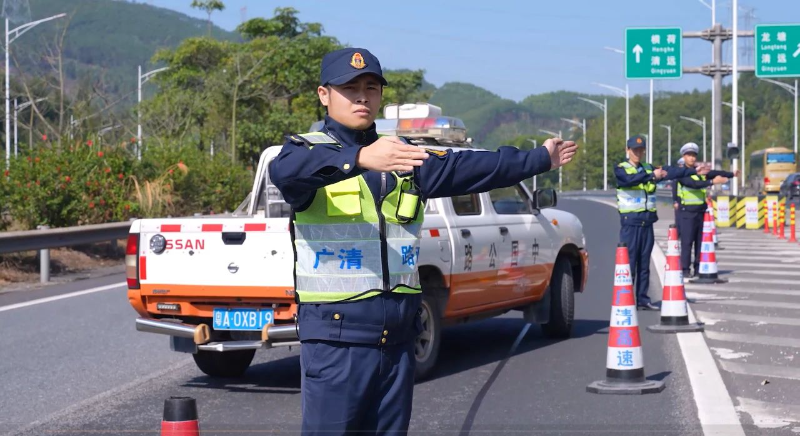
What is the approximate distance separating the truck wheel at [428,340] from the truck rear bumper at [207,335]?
3.64 feet

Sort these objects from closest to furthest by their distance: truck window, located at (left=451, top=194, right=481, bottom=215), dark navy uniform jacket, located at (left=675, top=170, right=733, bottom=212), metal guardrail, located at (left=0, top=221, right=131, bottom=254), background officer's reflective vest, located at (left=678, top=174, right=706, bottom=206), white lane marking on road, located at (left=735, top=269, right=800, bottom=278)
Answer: truck window, located at (left=451, top=194, right=481, bottom=215) < metal guardrail, located at (left=0, top=221, right=131, bottom=254) < dark navy uniform jacket, located at (left=675, top=170, right=733, bottom=212) < background officer's reflective vest, located at (left=678, top=174, right=706, bottom=206) < white lane marking on road, located at (left=735, top=269, right=800, bottom=278)

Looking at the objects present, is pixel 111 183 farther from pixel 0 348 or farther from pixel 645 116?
pixel 645 116

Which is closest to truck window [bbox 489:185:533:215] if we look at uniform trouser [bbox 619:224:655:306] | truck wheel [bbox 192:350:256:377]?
truck wheel [bbox 192:350:256:377]

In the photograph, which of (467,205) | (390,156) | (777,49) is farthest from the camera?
(777,49)

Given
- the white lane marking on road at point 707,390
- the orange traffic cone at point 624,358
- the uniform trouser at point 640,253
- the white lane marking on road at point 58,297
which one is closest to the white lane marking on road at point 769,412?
the white lane marking on road at point 707,390

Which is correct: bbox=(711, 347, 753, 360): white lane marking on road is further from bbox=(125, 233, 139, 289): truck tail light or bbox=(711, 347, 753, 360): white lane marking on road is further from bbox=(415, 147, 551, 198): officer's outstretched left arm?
bbox=(415, 147, 551, 198): officer's outstretched left arm

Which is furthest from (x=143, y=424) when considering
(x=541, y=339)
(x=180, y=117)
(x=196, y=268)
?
(x=180, y=117)

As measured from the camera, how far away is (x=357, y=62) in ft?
13.1

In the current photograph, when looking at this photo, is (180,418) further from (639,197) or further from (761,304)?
(761,304)

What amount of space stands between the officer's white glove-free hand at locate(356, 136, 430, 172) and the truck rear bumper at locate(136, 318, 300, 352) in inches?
173

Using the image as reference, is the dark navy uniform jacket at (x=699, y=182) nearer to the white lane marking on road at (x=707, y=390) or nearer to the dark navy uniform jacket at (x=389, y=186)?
the white lane marking on road at (x=707, y=390)

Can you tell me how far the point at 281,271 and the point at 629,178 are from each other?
6246 millimetres

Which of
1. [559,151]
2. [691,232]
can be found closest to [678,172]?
[691,232]

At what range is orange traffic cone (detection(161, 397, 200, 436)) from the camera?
3393mm
